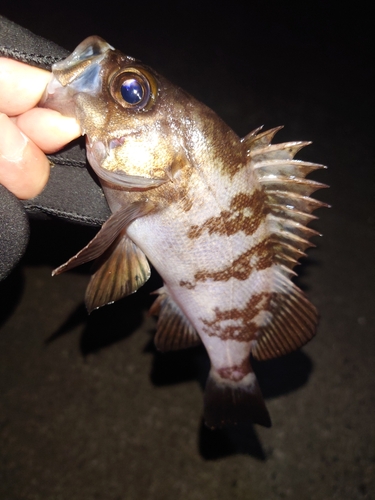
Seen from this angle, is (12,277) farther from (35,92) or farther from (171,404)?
(35,92)

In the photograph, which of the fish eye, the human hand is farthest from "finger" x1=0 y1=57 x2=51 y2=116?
the fish eye

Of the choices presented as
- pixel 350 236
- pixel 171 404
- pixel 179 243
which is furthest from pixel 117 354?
pixel 350 236

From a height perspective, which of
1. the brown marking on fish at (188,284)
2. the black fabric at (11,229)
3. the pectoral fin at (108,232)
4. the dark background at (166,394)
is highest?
the pectoral fin at (108,232)

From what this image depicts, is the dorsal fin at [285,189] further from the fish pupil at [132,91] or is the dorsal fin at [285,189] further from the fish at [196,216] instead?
the fish pupil at [132,91]

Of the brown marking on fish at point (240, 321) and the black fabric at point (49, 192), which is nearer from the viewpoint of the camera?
the black fabric at point (49, 192)

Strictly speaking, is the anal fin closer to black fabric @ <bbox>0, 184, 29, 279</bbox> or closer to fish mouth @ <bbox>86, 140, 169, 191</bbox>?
fish mouth @ <bbox>86, 140, 169, 191</bbox>

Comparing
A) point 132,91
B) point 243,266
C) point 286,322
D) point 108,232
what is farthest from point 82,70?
point 286,322

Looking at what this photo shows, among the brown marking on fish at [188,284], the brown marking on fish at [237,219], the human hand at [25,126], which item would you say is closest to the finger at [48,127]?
the human hand at [25,126]
